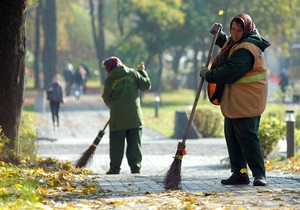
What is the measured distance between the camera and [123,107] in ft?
45.5

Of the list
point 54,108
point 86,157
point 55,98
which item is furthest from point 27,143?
point 54,108

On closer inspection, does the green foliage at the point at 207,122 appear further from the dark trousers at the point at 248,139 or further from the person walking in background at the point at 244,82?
the person walking in background at the point at 244,82

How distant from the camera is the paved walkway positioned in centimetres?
950

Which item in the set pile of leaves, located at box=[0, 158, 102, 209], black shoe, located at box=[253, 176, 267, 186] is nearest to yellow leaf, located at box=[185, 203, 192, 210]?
pile of leaves, located at box=[0, 158, 102, 209]

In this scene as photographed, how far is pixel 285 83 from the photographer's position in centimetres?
4947

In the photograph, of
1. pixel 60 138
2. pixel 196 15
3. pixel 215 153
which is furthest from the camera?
pixel 196 15

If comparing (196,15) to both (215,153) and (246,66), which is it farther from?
(246,66)

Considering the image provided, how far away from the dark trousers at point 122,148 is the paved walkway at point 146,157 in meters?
0.29

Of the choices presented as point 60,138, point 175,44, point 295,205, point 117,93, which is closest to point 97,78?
point 175,44

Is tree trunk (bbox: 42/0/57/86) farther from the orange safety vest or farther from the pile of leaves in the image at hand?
the orange safety vest

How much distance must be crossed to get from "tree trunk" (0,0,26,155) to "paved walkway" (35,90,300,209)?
4.14 feet

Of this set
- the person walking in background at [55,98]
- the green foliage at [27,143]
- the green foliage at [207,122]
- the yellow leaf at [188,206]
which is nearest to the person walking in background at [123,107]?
the green foliage at [27,143]

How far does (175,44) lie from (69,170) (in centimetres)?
3843

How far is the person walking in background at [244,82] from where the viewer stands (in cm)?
957
